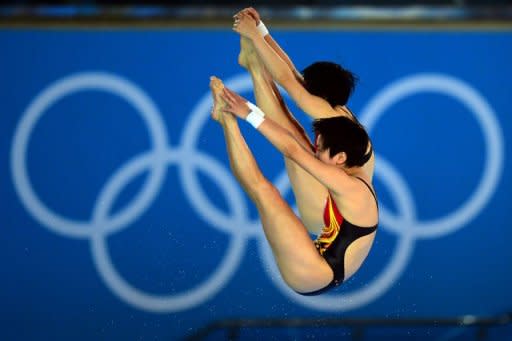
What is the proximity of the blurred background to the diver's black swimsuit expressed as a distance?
1.86 m

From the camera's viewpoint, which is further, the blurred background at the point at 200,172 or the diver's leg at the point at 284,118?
the blurred background at the point at 200,172

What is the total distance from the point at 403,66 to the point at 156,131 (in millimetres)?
1872

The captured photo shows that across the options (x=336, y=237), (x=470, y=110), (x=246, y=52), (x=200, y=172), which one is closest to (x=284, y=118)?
(x=246, y=52)

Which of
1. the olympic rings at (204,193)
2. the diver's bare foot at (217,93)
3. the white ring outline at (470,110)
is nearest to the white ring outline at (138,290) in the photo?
the olympic rings at (204,193)

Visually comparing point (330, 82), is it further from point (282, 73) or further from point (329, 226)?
point (329, 226)

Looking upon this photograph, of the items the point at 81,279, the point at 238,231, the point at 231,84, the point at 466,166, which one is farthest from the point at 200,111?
the point at 466,166

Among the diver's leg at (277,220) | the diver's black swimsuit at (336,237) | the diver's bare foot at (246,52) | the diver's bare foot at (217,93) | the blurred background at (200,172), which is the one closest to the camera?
the diver's bare foot at (217,93)

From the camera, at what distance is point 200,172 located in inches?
293

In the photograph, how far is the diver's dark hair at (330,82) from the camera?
18.5ft

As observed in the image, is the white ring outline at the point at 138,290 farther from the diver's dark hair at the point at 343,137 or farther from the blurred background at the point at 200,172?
the diver's dark hair at the point at 343,137

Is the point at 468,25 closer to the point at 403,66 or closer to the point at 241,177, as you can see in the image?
the point at 403,66

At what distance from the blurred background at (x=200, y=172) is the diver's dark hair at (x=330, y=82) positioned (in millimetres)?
1731

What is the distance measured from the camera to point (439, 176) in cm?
750

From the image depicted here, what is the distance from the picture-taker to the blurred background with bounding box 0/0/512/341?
7.35 metres
